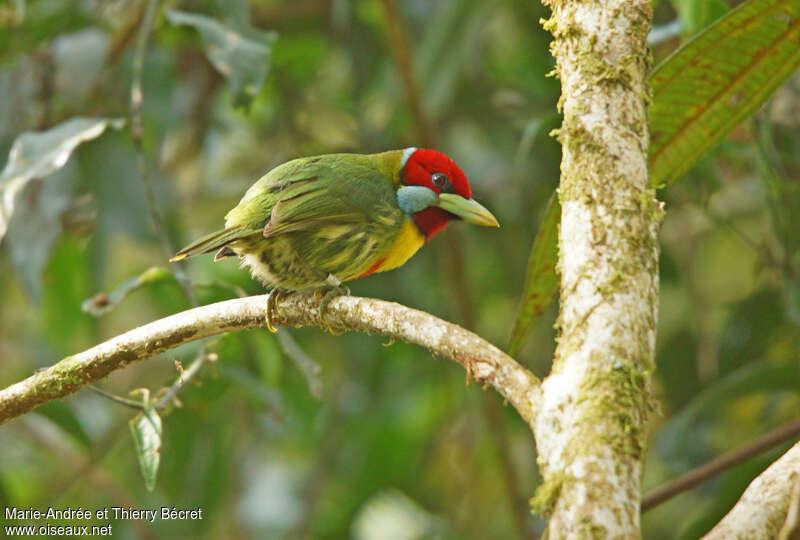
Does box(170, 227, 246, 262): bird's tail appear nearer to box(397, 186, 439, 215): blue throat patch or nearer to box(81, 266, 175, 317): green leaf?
box(81, 266, 175, 317): green leaf

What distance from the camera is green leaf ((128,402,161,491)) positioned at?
7.33 ft

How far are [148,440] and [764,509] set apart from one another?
4.90ft

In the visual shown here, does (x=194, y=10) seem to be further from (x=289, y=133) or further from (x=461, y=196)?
(x=461, y=196)

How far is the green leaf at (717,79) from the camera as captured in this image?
2.37m

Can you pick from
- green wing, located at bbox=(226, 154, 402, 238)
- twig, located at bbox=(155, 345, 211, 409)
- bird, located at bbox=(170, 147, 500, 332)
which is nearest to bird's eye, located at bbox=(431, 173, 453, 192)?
bird, located at bbox=(170, 147, 500, 332)

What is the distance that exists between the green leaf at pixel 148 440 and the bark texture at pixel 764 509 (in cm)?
133

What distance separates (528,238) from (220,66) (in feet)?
6.96

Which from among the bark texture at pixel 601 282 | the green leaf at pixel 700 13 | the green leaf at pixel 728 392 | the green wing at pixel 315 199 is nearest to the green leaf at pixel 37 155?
the green wing at pixel 315 199

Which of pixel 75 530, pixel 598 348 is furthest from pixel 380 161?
pixel 75 530

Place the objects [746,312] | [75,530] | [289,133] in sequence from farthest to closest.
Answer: [289,133] < [75,530] < [746,312]

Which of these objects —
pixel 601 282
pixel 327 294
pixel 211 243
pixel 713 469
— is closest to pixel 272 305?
pixel 327 294

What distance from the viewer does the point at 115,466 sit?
546 cm

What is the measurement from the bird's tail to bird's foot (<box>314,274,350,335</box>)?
323 millimetres

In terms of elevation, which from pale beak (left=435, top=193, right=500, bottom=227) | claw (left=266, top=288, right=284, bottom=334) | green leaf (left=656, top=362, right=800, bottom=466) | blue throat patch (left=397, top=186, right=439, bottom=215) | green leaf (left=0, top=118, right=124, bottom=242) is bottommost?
green leaf (left=656, top=362, right=800, bottom=466)
